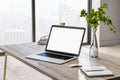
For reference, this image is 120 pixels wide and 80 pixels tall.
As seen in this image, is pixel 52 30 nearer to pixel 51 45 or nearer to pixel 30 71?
pixel 51 45

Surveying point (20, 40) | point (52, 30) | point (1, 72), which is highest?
point (52, 30)

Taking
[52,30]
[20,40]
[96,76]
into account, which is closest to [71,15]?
[20,40]

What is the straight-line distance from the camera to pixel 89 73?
1.46m

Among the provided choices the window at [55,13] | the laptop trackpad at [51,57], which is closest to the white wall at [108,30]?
the window at [55,13]

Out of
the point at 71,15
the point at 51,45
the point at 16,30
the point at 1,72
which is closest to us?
the point at 51,45

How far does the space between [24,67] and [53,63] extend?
6.44 ft

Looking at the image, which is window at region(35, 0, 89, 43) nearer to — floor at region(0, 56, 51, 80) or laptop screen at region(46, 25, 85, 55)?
floor at region(0, 56, 51, 80)

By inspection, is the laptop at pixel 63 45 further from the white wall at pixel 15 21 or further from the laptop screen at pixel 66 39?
the white wall at pixel 15 21

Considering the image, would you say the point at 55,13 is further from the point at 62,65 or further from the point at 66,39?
the point at 62,65

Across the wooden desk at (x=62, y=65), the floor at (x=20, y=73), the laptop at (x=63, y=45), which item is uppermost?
the laptop at (x=63, y=45)

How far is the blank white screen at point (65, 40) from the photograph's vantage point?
1.93 meters

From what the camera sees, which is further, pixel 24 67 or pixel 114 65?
pixel 24 67

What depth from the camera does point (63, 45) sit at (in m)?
2.00

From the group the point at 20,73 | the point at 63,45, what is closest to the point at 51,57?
the point at 63,45
